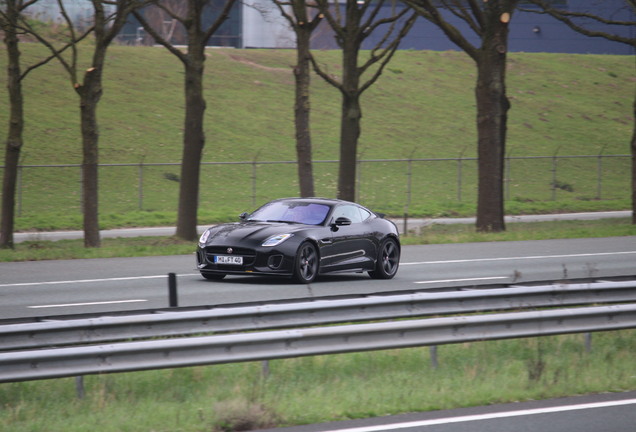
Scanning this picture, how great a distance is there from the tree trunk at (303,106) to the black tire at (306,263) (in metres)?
9.62

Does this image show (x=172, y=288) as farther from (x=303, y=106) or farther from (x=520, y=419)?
(x=303, y=106)

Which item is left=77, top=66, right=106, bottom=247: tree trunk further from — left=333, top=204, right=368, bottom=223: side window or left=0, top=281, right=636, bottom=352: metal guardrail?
left=0, top=281, right=636, bottom=352: metal guardrail

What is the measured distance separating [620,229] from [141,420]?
2086cm

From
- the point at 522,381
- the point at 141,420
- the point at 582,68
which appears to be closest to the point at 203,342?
the point at 141,420

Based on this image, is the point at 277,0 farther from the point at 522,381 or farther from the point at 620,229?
the point at 522,381

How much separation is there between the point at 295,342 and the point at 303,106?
1687 centimetres

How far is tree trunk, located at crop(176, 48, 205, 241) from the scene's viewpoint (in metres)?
22.0

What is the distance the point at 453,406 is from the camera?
23.9 feet

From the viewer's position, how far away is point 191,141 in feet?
72.7

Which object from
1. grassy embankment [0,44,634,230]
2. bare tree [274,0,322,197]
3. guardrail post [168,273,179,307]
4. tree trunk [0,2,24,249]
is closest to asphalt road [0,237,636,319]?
guardrail post [168,273,179,307]

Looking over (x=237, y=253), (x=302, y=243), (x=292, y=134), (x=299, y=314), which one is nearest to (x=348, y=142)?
(x=302, y=243)

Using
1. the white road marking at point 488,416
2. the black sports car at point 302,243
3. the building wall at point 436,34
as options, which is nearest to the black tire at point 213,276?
the black sports car at point 302,243

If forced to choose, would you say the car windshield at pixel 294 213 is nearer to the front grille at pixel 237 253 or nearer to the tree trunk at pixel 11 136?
the front grille at pixel 237 253

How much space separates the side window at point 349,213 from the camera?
49.4 feet
